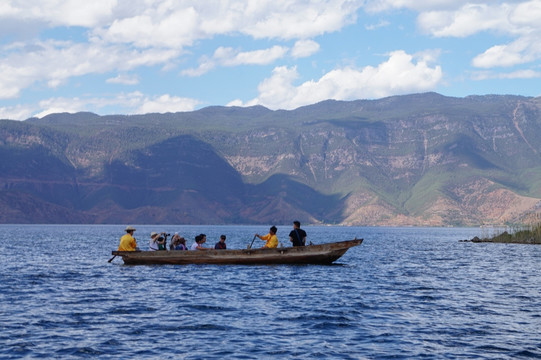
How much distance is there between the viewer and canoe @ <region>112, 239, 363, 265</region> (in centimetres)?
4372

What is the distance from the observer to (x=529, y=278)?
40.9 metres

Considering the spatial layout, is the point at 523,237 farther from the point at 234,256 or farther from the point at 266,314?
the point at 266,314

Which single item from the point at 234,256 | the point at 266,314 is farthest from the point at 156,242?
the point at 266,314

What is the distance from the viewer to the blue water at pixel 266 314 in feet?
63.8

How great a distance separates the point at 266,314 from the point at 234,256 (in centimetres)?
1871

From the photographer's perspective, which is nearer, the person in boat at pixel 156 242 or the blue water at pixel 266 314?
the blue water at pixel 266 314

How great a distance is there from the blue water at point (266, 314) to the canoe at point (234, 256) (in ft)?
3.75

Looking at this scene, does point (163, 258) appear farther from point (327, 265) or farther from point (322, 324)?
point (322, 324)

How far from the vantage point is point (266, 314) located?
1001 inches

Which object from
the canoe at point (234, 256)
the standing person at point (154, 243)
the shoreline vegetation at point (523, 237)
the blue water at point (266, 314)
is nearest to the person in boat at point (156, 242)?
the standing person at point (154, 243)

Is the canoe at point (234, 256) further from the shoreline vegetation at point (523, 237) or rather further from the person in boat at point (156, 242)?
the shoreline vegetation at point (523, 237)

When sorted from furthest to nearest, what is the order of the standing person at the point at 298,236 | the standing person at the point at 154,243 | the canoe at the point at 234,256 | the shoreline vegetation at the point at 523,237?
1. the shoreline vegetation at the point at 523,237
2. the standing person at the point at 154,243
3. the standing person at the point at 298,236
4. the canoe at the point at 234,256

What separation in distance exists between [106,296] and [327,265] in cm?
1968

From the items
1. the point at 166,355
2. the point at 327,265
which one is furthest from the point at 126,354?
the point at 327,265
